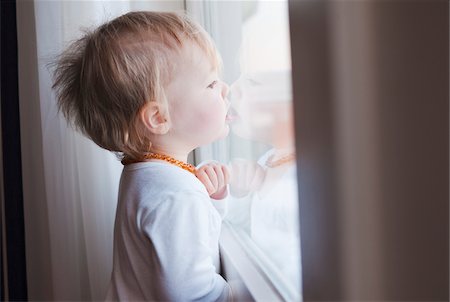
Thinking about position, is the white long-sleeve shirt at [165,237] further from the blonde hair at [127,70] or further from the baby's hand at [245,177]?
the baby's hand at [245,177]

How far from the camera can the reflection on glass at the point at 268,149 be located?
0.81 metres

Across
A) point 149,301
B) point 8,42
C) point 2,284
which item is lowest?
point 2,284

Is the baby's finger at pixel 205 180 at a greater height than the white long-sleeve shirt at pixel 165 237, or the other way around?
the baby's finger at pixel 205 180

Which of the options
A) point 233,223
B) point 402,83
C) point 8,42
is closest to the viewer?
point 402,83

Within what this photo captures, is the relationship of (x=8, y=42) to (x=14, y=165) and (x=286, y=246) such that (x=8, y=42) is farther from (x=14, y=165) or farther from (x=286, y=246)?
(x=286, y=246)

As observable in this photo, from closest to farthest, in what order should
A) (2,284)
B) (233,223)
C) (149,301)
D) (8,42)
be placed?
(149,301)
(233,223)
(8,42)
(2,284)

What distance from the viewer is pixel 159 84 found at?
2.63 feet

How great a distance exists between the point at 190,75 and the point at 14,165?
0.84 meters

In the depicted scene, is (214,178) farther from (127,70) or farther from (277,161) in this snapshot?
(127,70)

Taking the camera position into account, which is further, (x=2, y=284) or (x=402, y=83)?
(x=2, y=284)

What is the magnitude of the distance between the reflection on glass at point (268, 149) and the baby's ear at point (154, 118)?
21cm

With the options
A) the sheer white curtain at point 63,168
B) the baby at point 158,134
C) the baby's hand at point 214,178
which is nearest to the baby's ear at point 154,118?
the baby at point 158,134

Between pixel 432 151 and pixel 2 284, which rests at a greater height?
pixel 432 151

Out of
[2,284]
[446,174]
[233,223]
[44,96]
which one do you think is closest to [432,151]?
[446,174]
